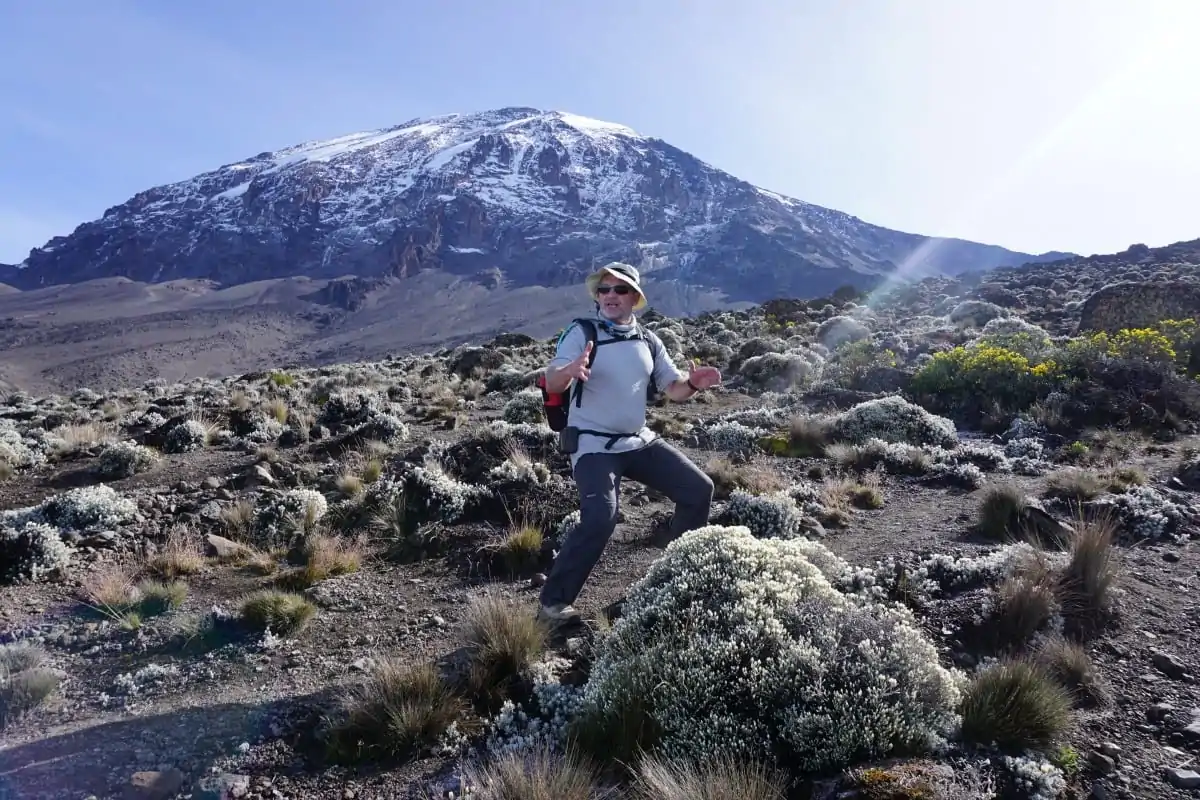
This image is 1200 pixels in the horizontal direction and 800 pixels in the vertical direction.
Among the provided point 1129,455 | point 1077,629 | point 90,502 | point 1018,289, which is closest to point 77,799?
point 90,502

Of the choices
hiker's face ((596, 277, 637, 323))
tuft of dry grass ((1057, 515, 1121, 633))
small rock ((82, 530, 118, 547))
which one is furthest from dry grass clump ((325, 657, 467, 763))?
small rock ((82, 530, 118, 547))

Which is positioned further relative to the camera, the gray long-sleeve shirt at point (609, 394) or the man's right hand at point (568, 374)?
the gray long-sleeve shirt at point (609, 394)

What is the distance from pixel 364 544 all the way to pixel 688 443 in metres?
4.81

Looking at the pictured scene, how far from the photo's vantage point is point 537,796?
7.91ft

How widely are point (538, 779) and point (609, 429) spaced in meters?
1.91

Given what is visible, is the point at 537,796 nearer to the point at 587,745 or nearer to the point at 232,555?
the point at 587,745

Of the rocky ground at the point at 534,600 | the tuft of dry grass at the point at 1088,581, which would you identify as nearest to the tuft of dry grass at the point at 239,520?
the rocky ground at the point at 534,600

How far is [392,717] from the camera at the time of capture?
121 inches

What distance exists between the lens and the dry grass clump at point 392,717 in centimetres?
301

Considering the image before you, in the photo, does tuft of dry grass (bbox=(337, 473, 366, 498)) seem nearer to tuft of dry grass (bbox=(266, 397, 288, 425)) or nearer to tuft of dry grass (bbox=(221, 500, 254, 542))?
tuft of dry grass (bbox=(221, 500, 254, 542))

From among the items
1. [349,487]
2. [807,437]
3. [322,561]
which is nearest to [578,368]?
[322,561]

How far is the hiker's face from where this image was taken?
393cm

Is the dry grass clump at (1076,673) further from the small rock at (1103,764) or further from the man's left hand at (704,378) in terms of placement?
the man's left hand at (704,378)

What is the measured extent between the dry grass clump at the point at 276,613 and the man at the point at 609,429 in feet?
5.51
